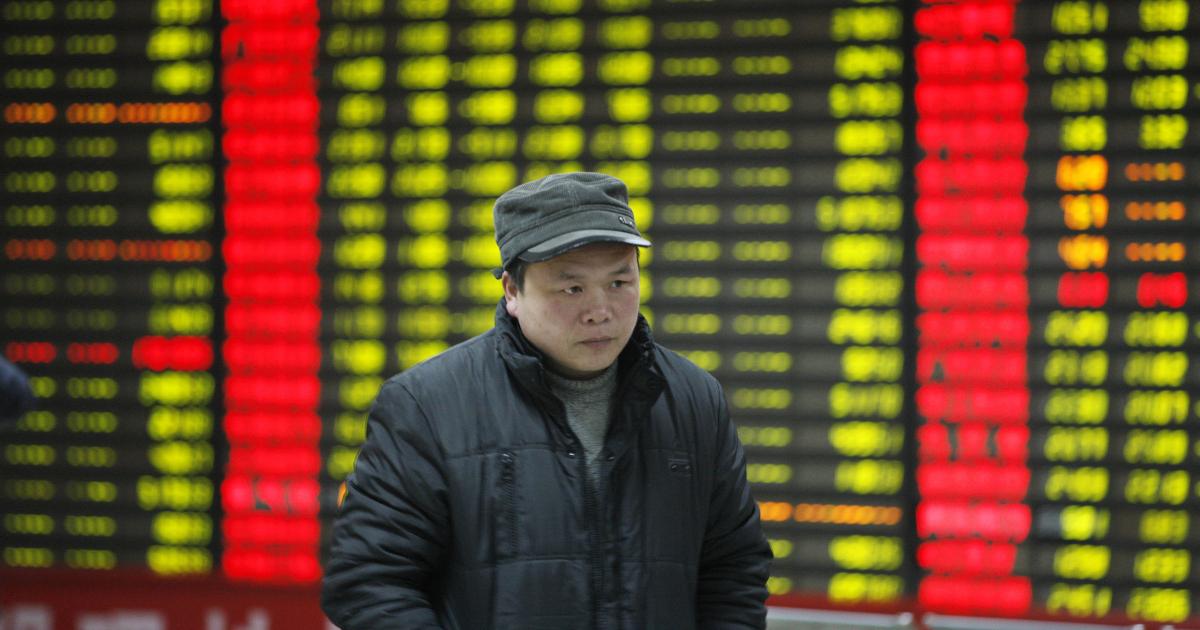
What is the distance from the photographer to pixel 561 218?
189 cm

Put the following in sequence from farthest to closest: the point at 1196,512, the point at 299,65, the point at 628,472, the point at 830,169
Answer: the point at 299,65
the point at 830,169
the point at 1196,512
the point at 628,472

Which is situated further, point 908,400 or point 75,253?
point 75,253

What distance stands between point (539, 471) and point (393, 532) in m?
0.24

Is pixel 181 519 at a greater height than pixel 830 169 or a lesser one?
lesser

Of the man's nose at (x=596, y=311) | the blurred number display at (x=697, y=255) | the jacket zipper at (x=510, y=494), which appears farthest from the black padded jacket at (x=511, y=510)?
the blurred number display at (x=697, y=255)

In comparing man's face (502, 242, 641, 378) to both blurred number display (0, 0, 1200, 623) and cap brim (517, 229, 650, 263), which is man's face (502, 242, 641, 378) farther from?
blurred number display (0, 0, 1200, 623)

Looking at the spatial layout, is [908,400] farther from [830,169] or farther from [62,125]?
[62,125]

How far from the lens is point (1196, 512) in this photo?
3949mm

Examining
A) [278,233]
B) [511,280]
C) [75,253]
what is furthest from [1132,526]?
[75,253]

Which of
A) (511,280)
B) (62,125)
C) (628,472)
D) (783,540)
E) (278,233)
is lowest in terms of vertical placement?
(783,540)

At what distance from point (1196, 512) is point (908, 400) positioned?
935mm

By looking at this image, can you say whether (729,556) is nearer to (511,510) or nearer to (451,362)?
(511,510)

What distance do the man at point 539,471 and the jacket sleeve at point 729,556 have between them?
0.33ft

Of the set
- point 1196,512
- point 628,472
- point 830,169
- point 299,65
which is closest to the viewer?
point 628,472
